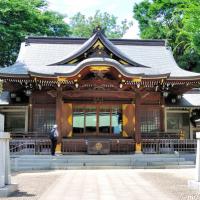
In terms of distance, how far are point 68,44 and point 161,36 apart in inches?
571

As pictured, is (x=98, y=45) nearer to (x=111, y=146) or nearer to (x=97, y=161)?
(x=111, y=146)

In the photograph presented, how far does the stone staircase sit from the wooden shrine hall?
1310mm

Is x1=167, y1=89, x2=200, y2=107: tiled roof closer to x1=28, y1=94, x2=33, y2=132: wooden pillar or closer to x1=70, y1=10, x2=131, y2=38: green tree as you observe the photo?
x1=28, y1=94, x2=33, y2=132: wooden pillar

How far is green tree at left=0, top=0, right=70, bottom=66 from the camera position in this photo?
3353 cm

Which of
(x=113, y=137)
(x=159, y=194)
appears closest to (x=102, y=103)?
(x=113, y=137)

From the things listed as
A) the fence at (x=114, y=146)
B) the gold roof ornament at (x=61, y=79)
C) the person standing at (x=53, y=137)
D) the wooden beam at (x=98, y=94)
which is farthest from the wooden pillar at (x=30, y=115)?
the gold roof ornament at (x=61, y=79)

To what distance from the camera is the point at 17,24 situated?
34281mm

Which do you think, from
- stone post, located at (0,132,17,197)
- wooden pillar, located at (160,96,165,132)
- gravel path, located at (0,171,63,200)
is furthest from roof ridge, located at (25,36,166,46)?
stone post, located at (0,132,17,197)

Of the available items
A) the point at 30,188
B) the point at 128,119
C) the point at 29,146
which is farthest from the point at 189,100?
the point at 30,188

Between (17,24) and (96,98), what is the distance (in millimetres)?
17130

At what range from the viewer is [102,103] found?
2053 centimetres

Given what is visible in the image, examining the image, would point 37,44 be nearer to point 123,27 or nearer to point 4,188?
point 4,188

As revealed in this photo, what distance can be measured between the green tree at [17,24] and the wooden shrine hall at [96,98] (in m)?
11.6

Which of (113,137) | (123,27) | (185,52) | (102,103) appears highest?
(123,27)
